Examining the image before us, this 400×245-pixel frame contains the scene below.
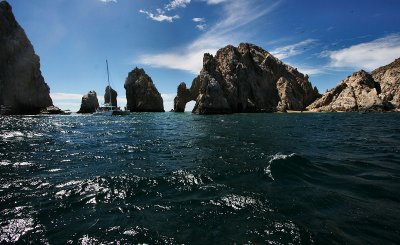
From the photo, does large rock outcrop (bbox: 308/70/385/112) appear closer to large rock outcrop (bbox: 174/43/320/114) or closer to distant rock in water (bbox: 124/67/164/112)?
large rock outcrop (bbox: 174/43/320/114)

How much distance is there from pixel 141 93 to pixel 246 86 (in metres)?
68.5

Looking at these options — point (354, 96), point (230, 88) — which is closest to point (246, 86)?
point (230, 88)

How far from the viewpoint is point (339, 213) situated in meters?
7.65

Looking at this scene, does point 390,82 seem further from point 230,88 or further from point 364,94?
point 230,88

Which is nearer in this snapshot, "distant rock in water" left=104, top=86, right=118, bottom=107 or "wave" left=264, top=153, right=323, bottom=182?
"wave" left=264, top=153, right=323, bottom=182

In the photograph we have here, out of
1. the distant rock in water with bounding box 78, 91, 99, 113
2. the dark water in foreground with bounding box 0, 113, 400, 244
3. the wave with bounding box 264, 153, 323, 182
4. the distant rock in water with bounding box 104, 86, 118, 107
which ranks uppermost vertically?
the distant rock in water with bounding box 104, 86, 118, 107

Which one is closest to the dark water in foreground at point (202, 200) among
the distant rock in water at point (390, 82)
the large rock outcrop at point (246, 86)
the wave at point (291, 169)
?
the wave at point (291, 169)

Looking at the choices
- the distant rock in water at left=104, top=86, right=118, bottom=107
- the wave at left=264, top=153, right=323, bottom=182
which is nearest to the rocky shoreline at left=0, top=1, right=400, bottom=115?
the distant rock in water at left=104, top=86, right=118, bottom=107

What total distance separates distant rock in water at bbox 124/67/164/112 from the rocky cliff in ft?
297

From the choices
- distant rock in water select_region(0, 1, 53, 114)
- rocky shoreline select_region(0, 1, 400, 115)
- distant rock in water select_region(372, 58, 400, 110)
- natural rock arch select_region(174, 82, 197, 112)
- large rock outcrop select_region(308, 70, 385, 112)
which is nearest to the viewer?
distant rock in water select_region(0, 1, 53, 114)

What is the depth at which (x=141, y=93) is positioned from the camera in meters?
153

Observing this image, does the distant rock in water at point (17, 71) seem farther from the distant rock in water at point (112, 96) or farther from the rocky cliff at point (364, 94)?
the rocky cliff at point (364, 94)

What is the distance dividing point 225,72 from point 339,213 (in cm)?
11624

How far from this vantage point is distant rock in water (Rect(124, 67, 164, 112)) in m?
152
